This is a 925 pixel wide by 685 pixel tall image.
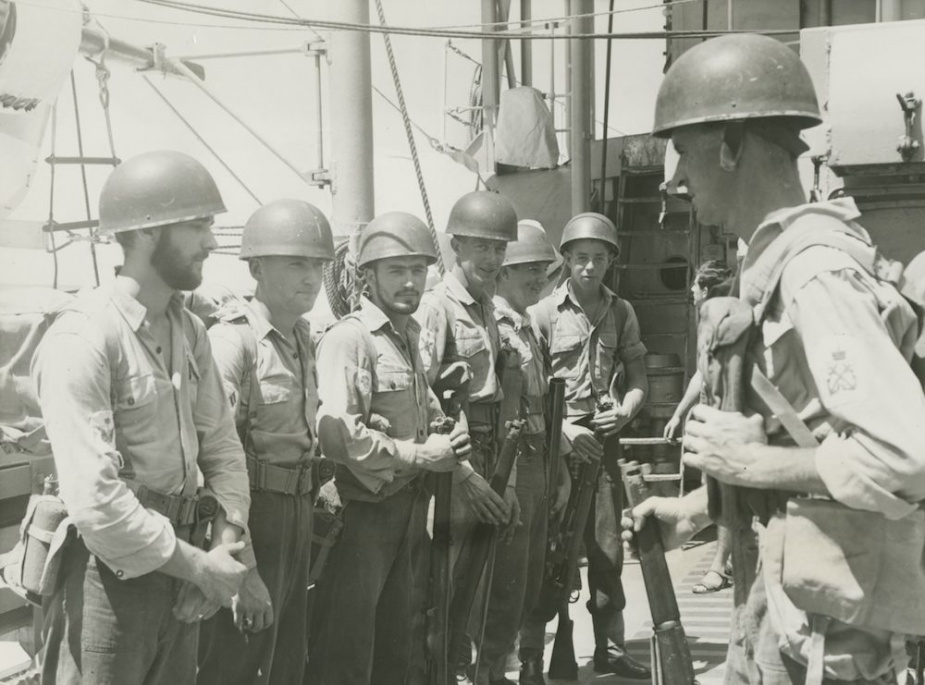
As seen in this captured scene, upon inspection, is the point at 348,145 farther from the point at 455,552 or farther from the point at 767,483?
the point at 767,483

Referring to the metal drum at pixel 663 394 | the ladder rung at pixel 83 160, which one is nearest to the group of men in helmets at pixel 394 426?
the ladder rung at pixel 83 160

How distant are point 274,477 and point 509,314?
2473 mm

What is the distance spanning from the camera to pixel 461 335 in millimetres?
6473

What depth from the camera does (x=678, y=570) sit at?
9828 millimetres

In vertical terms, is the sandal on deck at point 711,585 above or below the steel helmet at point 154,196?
below

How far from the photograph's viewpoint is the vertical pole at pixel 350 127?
28.7ft

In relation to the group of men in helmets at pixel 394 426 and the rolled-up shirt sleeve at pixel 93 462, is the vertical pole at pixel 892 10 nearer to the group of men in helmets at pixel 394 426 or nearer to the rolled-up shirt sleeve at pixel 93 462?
the group of men in helmets at pixel 394 426

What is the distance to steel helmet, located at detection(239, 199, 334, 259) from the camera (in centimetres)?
521

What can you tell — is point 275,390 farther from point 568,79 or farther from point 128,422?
point 568,79

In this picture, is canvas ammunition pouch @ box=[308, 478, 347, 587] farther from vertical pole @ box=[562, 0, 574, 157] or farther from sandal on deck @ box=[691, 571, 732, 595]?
vertical pole @ box=[562, 0, 574, 157]

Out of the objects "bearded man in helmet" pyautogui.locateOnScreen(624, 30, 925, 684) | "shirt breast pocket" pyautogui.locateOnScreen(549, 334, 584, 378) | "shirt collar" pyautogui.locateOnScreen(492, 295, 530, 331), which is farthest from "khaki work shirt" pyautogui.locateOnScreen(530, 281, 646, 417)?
"bearded man in helmet" pyautogui.locateOnScreen(624, 30, 925, 684)

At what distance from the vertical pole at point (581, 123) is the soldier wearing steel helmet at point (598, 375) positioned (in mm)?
3739

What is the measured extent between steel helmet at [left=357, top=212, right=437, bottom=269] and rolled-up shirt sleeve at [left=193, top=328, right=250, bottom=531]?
1686mm

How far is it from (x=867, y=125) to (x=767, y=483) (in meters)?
4.31
